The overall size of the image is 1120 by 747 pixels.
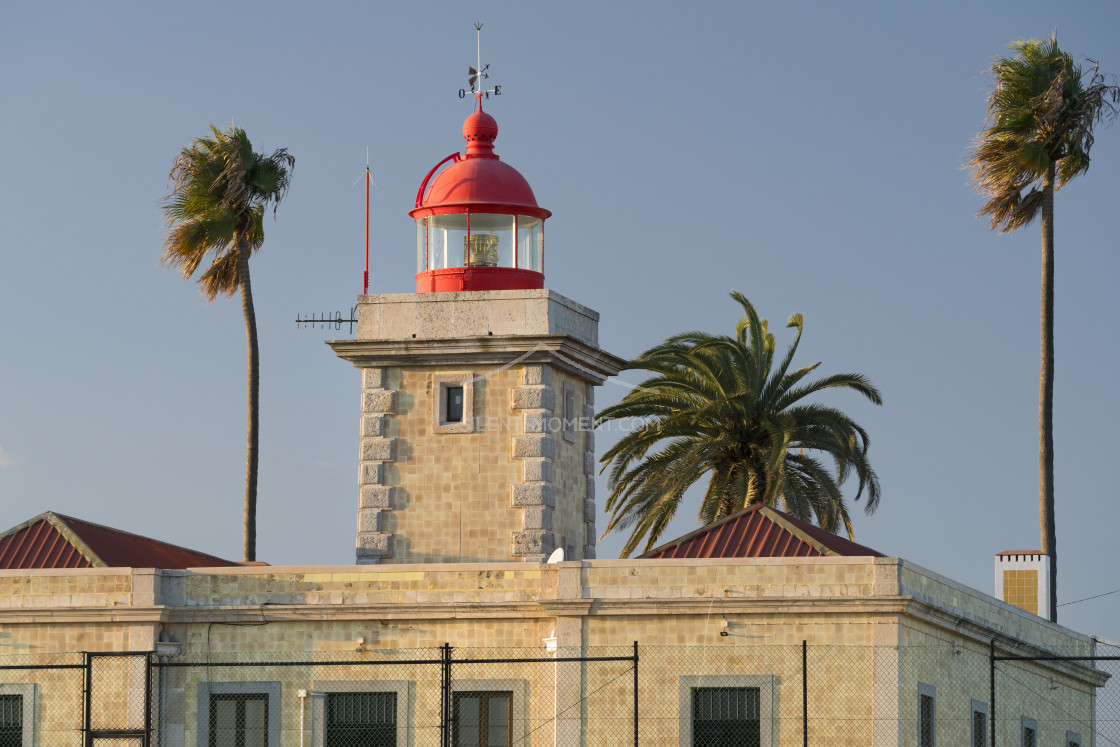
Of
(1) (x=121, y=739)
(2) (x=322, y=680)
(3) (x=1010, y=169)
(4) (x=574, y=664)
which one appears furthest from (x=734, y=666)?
(3) (x=1010, y=169)

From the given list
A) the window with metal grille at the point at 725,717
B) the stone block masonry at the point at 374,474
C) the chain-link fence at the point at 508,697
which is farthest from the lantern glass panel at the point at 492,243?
the window with metal grille at the point at 725,717

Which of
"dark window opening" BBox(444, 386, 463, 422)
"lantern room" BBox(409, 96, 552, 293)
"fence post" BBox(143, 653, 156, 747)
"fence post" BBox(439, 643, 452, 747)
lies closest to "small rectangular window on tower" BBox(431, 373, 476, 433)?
"dark window opening" BBox(444, 386, 463, 422)

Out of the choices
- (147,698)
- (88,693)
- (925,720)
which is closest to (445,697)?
(147,698)

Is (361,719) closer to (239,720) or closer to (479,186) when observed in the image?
(239,720)

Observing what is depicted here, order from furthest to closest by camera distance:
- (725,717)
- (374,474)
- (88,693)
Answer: (374,474) → (88,693) → (725,717)

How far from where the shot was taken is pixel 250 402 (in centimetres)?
4206

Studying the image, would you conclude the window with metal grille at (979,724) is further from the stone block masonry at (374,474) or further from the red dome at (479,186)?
the red dome at (479,186)

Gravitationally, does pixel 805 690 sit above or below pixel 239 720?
above

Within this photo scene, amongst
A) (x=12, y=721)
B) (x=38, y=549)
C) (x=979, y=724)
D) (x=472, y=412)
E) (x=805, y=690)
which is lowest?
(x=12, y=721)

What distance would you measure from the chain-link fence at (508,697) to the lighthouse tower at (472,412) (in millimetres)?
3507

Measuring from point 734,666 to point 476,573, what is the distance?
3.57 meters

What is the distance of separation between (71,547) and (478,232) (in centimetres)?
767

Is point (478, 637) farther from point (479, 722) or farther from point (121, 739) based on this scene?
point (121, 739)

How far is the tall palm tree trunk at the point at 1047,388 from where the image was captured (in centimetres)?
3894
